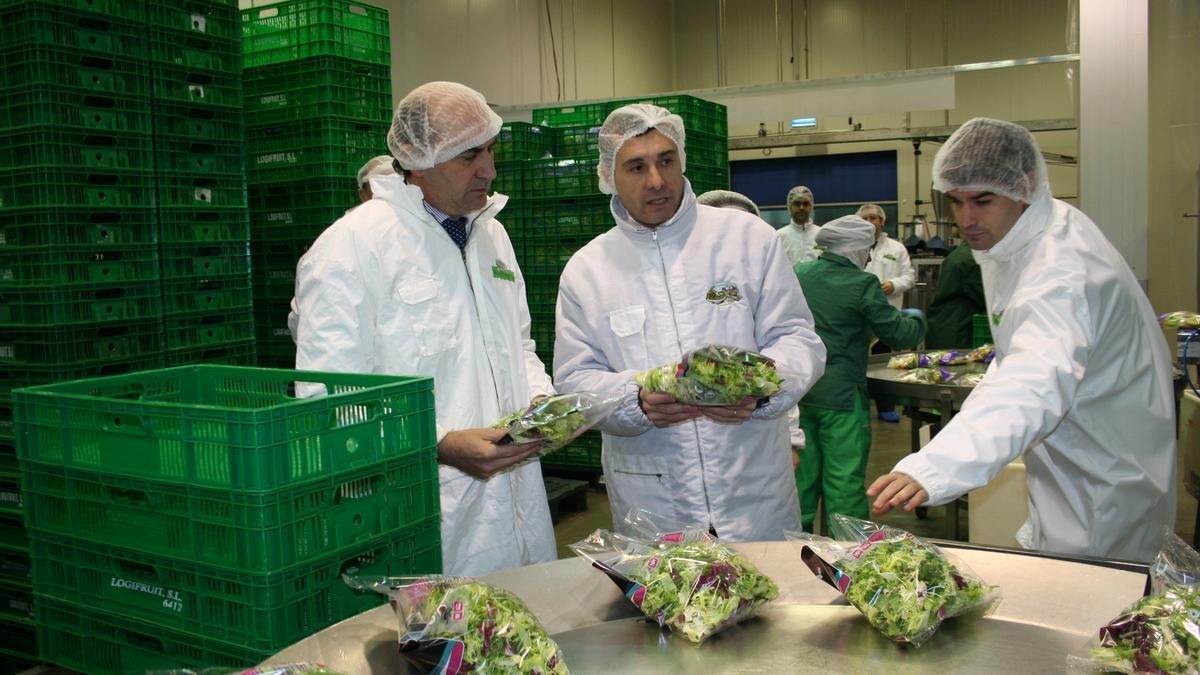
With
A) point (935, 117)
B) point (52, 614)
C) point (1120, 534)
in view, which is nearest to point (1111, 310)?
point (1120, 534)

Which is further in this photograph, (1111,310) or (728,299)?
(728,299)

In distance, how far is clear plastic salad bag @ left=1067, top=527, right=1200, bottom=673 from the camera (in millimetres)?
1079

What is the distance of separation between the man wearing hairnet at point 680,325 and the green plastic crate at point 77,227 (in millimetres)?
1896

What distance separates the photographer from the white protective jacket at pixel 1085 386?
5.72 ft

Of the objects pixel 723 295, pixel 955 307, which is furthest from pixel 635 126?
pixel 955 307

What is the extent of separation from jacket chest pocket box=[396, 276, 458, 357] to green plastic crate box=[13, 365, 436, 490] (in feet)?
1.77

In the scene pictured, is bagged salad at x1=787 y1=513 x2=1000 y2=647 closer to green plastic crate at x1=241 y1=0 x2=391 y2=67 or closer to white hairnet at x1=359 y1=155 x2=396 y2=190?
white hairnet at x1=359 y1=155 x2=396 y2=190

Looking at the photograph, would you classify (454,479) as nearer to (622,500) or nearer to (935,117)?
(622,500)

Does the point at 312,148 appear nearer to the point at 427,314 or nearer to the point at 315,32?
the point at 315,32

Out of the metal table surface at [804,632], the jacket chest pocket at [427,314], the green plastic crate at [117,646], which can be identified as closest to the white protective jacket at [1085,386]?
the metal table surface at [804,632]

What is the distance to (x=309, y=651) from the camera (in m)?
1.21

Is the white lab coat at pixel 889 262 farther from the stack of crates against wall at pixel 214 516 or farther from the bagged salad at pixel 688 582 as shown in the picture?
the stack of crates against wall at pixel 214 516

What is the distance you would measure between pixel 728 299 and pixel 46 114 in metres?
2.40

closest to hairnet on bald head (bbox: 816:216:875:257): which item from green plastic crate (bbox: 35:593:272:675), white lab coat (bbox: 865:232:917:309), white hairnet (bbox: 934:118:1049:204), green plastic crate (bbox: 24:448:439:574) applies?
white hairnet (bbox: 934:118:1049:204)
